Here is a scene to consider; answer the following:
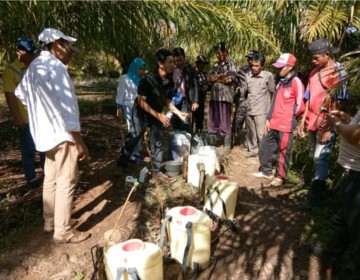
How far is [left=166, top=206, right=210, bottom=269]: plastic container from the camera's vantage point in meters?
2.57

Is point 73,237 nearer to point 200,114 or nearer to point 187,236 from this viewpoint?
point 187,236

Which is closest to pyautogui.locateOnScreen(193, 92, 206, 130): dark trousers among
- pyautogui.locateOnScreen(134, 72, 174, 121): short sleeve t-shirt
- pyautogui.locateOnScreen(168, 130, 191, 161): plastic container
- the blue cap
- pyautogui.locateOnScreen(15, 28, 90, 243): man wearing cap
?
pyautogui.locateOnScreen(168, 130, 191, 161): plastic container

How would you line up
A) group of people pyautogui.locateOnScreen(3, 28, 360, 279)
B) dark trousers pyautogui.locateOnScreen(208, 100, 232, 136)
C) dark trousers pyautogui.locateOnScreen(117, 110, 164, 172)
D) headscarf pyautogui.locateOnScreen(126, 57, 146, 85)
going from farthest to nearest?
dark trousers pyautogui.locateOnScreen(208, 100, 232, 136) < headscarf pyautogui.locateOnScreen(126, 57, 146, 85) < dark trousers pyautogui.locateOnScreen(117, 110, 164, 172) < group of people pyautogui.locateOnScreen(3, 28, 360, 279)

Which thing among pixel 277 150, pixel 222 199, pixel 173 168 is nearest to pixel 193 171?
pixel 173 168

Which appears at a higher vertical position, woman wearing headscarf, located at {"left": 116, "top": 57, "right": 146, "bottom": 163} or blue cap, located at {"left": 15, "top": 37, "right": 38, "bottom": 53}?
blue cap, located at {"left": 15, "top": 37, "right": 38, "bottom": 53}

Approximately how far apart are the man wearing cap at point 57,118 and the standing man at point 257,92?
3.02 metres

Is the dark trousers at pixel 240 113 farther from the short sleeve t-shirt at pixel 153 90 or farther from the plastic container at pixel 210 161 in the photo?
the short sleeve t-shirt at pixel 153 90

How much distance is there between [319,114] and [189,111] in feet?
8.56

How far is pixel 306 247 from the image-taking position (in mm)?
3018

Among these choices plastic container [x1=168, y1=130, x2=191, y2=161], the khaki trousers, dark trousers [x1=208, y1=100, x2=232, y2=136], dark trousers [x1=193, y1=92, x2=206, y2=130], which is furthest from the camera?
dark trousers [x1=193, y1=92, x2=206, y2=130]

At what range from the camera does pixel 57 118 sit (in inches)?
106

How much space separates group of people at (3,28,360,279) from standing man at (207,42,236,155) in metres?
0.02

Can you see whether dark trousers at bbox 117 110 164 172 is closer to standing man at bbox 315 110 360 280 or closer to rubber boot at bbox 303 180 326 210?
rubber boot at bbox 303 180 326 210

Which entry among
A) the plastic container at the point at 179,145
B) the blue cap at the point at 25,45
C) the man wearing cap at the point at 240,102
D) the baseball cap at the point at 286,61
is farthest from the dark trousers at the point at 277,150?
the blue cap at the point at 25,45
